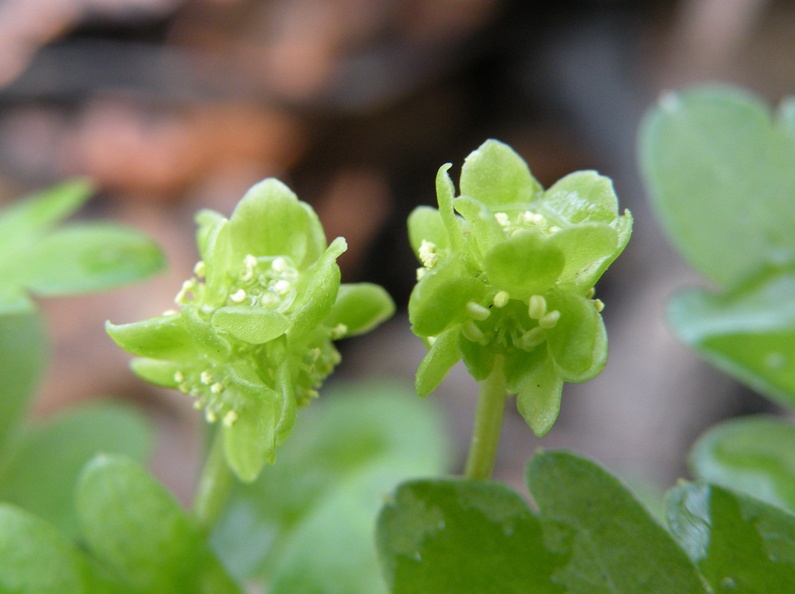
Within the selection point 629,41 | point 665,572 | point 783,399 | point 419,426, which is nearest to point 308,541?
point 665,572

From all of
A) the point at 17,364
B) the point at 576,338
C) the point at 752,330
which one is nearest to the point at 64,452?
the point at 17,364

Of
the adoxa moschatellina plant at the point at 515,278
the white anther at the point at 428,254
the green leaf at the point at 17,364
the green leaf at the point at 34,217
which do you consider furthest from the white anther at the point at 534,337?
the green leaf at the point at 17,364

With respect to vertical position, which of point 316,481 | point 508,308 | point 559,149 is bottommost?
point 316,481

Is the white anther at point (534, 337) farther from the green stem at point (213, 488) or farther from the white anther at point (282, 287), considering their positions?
the green stem at point (213, 488)

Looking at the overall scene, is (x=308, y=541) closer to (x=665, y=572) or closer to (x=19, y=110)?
(x=665, y=572)

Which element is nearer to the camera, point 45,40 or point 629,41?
point 45,40

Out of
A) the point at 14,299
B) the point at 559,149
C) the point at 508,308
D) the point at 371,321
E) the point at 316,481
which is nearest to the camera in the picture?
the point at 508,308
